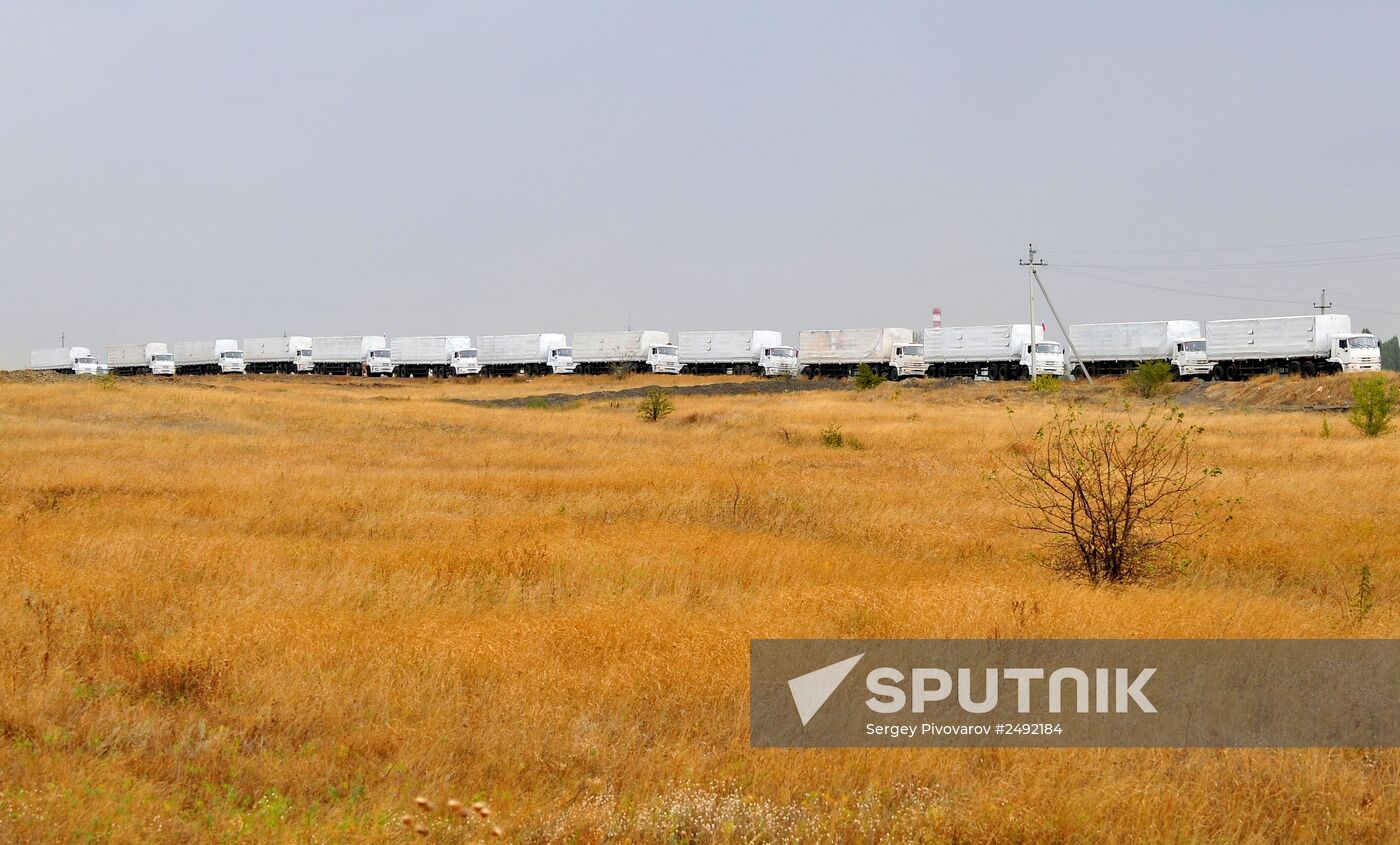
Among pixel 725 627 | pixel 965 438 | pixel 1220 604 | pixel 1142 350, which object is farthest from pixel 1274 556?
pixel 1142 350

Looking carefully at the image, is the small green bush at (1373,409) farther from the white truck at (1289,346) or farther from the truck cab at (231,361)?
the truck cab at (231,361)

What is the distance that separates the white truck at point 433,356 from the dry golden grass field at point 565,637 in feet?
224

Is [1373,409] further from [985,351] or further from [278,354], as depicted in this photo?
[278,354]

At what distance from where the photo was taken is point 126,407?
30078 mm

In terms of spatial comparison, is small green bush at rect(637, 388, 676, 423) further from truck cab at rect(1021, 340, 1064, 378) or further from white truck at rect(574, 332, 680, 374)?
white truck at rect(574, 332, 680, 374)

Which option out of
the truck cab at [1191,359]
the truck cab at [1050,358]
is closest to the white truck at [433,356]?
the truck cab at [1050,358]

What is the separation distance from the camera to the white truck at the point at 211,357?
93938 mm

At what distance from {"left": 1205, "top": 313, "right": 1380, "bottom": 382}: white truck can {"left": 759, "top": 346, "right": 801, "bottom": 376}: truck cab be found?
88.3 ft

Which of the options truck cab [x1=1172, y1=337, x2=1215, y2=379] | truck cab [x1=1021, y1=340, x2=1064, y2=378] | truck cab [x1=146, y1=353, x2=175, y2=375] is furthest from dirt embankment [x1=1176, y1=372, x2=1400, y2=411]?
truck cab [x1=146, y1=353, x2=175, y2=375]

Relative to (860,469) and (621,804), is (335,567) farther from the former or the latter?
(860,469)

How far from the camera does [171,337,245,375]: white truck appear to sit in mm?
93938

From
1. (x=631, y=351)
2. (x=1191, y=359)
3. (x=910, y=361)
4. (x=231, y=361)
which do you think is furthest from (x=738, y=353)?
(x=231, y=361)

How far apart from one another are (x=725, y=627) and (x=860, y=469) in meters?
11.7

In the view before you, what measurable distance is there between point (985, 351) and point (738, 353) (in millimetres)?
18031
